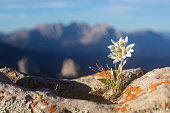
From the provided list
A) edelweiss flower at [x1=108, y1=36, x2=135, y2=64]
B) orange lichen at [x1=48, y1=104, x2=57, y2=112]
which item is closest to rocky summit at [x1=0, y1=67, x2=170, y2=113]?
orange lichen at [x1=48, y1=104, x2=57, y2=112]

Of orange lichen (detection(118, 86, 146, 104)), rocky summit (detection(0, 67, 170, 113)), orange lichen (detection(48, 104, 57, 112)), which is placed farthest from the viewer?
orange lichen (detection(118, 86, 146, 104))

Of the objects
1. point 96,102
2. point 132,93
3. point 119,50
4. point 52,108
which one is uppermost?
point 119,50

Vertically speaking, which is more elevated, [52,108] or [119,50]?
[119,50]

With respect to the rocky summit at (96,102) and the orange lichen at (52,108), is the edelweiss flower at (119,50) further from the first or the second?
the orange lichen at (52,108)

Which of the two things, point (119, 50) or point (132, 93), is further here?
point (119, 50)

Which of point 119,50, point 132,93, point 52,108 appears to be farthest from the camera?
point 119,50

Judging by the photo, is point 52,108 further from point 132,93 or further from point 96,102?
point 132,93

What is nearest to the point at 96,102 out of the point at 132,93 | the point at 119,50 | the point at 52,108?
the point at 132,93

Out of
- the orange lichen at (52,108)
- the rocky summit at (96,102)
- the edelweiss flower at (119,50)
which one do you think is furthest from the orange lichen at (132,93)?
the orange lichen at (52,108)

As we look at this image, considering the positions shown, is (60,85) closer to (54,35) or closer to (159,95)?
(159,95)

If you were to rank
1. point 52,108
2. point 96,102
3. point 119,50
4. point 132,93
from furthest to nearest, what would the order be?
point 119,50
point 132,93
point 96,102
point 52,108

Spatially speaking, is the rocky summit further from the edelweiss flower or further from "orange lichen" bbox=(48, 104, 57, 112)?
the edelweiss flower
